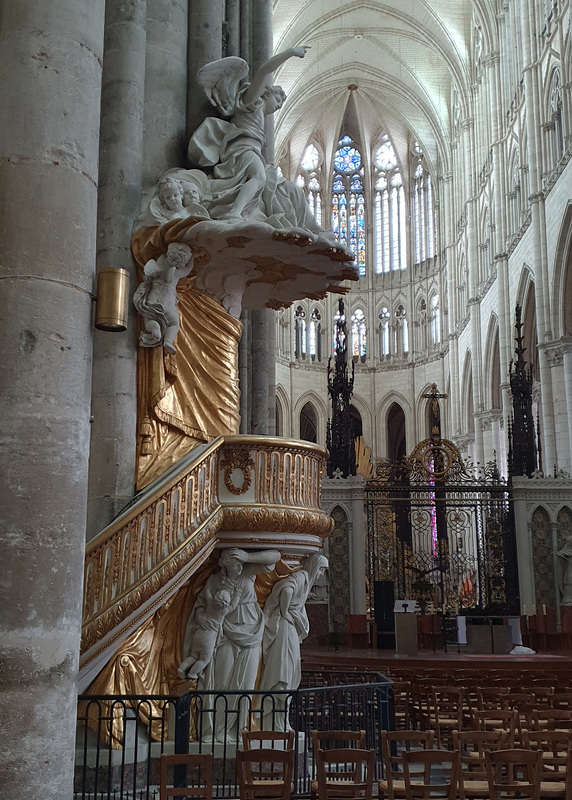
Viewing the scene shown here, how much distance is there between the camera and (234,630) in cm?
836

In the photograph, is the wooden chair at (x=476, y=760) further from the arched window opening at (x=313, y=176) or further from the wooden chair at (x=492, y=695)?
the arched window opening at (x=313, y=176)

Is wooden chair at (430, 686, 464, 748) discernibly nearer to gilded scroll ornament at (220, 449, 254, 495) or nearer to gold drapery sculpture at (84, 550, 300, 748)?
gold drapery sculpture at (84, 550, 300, 748)

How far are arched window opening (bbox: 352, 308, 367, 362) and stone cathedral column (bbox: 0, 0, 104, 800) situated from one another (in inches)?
1588

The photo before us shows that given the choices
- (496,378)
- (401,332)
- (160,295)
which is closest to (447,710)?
(160,295)

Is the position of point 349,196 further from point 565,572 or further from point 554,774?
point 554,774

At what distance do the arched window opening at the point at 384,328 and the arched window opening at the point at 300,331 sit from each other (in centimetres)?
395

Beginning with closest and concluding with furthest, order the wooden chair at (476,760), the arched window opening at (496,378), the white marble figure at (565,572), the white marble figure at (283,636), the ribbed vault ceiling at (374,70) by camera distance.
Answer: the wooden chair at (476,760) < the white marble figure at (283,636) < the white marble figure at (565,572) < the arched window opening at (496,378) < the ribbed vault ceiling at (374,70)

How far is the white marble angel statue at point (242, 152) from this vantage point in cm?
910

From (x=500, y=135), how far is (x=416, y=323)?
1430 cm

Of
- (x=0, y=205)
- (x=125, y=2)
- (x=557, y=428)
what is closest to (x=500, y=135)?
(x=557, y=428)

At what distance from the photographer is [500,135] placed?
3183 centimetres

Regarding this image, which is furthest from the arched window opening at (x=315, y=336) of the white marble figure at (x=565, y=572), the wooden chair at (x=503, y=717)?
the wooden chair at (x=503, y=717)

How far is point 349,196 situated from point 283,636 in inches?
1605

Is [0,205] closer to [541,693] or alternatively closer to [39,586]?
[39,586]
